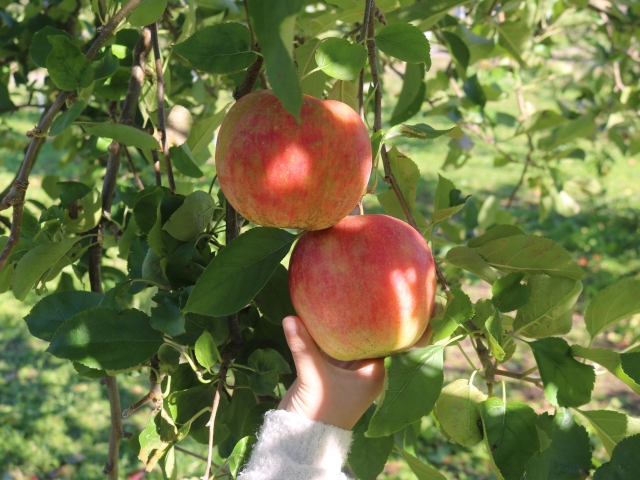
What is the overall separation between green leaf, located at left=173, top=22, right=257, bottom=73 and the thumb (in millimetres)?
310

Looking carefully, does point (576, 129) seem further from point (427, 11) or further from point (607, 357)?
point (607, 357)

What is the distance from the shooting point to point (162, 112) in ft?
3.06

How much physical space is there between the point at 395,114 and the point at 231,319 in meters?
0.51

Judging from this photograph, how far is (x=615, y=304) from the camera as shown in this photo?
31.7 inches

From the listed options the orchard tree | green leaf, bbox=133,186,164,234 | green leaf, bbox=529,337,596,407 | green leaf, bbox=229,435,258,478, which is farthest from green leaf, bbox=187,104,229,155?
green leaf, bbox=529,337,596,407

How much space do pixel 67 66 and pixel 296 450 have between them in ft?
1.84

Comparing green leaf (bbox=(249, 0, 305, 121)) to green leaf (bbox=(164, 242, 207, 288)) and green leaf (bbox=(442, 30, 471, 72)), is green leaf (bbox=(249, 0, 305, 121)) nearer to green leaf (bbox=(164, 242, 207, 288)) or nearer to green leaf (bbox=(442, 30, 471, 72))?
green leaf (bbox=(164, 242, 207, 288))

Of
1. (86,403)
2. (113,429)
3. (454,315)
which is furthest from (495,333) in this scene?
(86,403)

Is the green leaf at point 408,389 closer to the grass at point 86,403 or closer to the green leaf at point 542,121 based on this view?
the grass at point 86,403

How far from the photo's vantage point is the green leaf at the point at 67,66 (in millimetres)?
721

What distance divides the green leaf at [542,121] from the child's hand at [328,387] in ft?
3.12

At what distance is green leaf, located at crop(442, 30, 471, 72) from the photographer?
118cm

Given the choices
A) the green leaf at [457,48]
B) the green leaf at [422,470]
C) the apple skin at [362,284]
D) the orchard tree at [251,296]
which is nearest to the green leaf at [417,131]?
the orchard tree at [251,296]

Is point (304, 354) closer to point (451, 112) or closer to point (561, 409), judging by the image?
point (561, 409)
